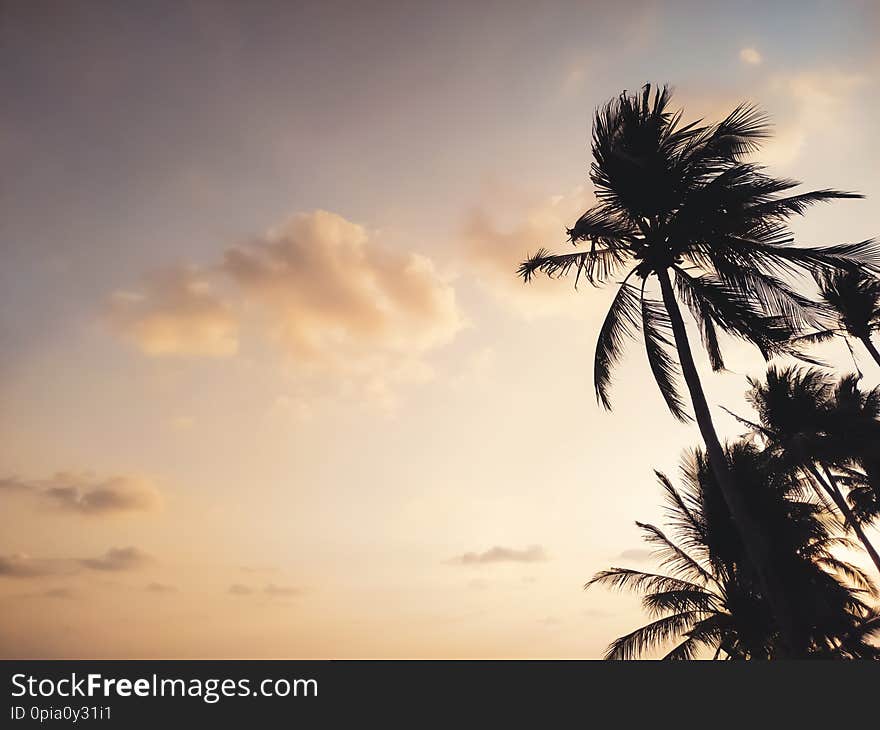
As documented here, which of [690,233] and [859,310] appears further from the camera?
[859,310]

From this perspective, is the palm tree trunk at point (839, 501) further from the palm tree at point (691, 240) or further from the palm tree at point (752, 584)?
the palm tree at point (691, 240)

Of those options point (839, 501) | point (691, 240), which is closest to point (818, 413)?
point (839, 501)

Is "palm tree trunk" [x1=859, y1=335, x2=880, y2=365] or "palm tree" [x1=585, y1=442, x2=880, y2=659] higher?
"palm tree trunk" [x1=859, y1=335, x2=880, y2=365]

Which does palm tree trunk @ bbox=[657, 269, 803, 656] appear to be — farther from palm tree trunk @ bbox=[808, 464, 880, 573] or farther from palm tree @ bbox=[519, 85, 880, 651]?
palm tree trunk @ bbox=[808, 464, 880, 573]

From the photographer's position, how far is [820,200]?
32.8 feet

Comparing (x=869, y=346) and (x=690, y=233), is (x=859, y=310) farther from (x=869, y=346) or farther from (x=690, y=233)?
(x=690, y=233)

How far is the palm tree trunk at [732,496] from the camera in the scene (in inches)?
335

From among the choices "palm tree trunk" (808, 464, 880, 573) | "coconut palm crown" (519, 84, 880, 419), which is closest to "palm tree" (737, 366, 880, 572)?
"palm tree trunk" (808, 464, 880, 573)

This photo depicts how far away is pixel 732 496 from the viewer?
Answer: 9.17 metres

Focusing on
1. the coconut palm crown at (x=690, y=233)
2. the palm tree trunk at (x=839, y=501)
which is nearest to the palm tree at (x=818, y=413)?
the palm tree trunk at (x=839, y=501)

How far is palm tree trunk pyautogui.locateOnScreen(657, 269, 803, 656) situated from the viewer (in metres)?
8.51

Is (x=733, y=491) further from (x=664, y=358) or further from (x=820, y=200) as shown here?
(x=820, y=200)

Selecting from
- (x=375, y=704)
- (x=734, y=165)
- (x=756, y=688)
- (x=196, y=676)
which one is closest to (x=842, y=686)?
(x=756, y=688)

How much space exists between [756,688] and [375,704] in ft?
10.8
